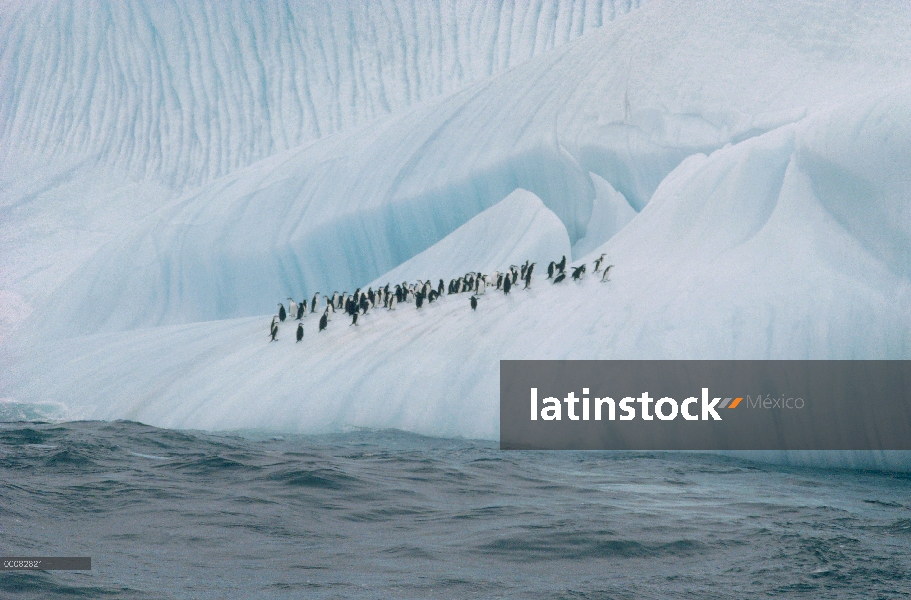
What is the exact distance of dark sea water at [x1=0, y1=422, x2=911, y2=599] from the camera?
203 inches

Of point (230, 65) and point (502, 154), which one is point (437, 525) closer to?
point (502, 154)

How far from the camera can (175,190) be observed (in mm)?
28875

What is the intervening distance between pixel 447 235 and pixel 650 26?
20.0 ft

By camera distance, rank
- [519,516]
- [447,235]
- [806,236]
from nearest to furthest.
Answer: [519,516] < [806,236] < [447,235]

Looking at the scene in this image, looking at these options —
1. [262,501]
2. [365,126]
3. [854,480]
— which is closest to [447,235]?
[365,126]

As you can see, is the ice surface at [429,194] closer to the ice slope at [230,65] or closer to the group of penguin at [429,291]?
the ice slope at [230,65]

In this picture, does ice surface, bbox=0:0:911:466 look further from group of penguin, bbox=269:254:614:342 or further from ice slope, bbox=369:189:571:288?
group of penguin, bbox=269:254:614:342

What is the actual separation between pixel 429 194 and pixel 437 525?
1313cm

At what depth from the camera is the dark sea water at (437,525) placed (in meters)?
5.15

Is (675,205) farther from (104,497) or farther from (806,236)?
(104,497)

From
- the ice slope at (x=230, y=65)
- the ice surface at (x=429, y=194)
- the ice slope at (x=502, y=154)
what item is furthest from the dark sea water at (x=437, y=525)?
the ice slope at (x=230, y=65)

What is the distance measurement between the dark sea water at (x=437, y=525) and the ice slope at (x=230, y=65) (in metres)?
20.7

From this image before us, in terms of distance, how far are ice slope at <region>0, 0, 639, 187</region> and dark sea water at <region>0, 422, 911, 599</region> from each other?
20.7 metres

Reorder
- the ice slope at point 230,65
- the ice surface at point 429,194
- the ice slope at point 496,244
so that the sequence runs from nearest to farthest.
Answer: the ice surface at point 429,194, the ice slope at point 496,244, the ice slope at point 230,65
